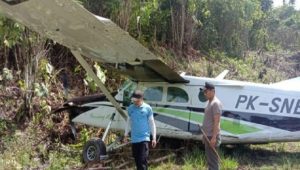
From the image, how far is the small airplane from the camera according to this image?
7469mm

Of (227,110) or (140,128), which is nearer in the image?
(140,128)

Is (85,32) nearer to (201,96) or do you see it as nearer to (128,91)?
(128,91)

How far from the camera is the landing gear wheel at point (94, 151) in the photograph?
30.0 feet

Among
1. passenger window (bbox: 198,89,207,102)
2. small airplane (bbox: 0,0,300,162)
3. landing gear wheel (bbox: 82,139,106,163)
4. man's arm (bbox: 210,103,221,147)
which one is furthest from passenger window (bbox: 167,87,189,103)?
man's arm (bbox: 210,103,221,147)

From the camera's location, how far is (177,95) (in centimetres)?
994

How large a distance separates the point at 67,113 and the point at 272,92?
5.31 m

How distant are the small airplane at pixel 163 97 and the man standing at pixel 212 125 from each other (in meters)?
1.53

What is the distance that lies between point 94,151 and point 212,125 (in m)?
2.98

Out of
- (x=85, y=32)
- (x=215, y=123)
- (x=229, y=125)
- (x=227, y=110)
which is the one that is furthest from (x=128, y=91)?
(x=215, y=123)

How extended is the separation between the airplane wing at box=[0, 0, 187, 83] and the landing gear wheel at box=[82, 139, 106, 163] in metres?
1.58

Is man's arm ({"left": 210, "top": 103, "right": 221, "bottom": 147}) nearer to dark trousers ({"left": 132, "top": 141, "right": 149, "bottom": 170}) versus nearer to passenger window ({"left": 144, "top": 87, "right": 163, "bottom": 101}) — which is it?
dark trousers ({"left": 132, "top": 141, "right": 149, "bottom": 170})

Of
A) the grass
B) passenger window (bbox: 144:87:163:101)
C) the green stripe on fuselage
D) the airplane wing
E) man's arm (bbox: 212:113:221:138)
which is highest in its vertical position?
the airplane wing

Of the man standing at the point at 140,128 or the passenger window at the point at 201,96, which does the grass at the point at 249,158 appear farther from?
the man standing at the point at 140,128

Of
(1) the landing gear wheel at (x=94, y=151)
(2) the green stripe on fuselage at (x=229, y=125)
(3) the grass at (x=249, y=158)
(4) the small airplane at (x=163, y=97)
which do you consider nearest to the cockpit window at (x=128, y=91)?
(4) the small airplane at (x=163, y=97)
